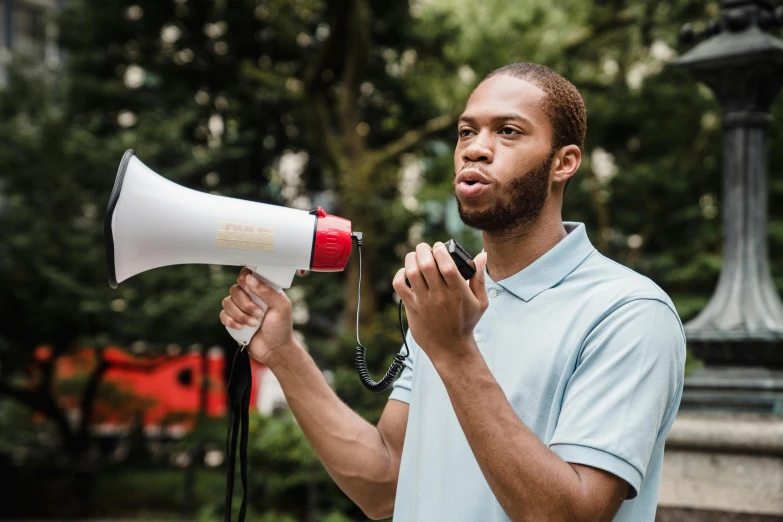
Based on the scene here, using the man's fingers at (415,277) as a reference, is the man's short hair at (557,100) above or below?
above

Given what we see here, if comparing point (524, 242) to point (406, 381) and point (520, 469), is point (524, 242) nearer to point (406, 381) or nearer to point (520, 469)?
point (406, 381)

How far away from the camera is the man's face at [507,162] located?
1854 mm

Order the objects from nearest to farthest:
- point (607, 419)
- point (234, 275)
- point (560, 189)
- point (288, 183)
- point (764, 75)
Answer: point (607, 419)
point (560, 189)
point (764, 75)
point (234, 275)
point (288, 183)

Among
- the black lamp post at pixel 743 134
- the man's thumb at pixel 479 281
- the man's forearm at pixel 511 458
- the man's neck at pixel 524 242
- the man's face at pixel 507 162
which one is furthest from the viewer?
the black lamp post at pixel 743 134

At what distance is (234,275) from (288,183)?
4249 mm

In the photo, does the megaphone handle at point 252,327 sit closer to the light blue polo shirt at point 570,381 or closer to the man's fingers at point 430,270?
the light blue polo shirt at point 570,381

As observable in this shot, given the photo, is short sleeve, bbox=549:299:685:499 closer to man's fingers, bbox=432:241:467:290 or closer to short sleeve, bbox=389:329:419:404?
man's fingers, bbox=432:241:467:290

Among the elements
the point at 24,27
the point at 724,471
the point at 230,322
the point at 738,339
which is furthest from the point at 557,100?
the point at 24,27

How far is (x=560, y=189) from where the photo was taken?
1978mm

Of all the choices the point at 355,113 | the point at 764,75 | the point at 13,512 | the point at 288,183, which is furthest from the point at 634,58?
the point at 13,512

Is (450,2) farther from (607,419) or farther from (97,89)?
(607,419)

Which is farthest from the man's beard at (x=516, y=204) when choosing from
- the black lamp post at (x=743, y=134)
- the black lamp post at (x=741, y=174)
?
the black lamp post at (x=743, y=134)

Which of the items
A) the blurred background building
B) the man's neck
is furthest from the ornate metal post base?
the blurred background building

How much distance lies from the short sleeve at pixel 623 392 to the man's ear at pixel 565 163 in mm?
406
